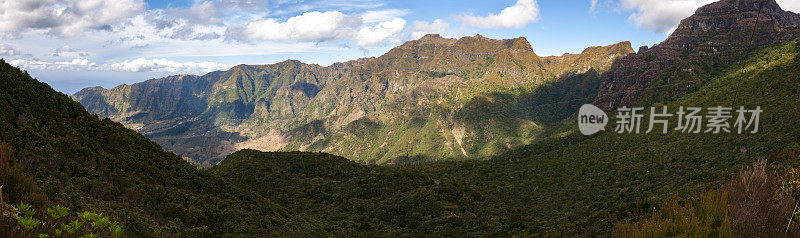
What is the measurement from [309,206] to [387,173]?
28078 mm

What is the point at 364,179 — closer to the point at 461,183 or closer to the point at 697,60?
the point at 461,183

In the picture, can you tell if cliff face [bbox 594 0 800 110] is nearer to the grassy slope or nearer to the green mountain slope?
the grassy slope

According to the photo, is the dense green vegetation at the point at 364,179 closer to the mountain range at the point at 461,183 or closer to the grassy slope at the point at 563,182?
the mountain range at the point at 461,183

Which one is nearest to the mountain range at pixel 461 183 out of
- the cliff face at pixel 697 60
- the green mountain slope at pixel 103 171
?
the green mountain slope at pixel 103 171

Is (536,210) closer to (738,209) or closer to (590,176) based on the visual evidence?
(590,176)

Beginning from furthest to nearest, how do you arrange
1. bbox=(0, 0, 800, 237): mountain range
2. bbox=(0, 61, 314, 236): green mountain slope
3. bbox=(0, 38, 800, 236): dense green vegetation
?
1. bbox=(0, 38, 800, 236): dense green vegetation
2. bbox=(0, 61, 314, 236): green mountain slope
3. bbox=(0, 0, 800, 237): mountain range

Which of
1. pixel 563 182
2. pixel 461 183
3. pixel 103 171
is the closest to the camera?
pixel 103 171

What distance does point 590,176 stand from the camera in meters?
90.6

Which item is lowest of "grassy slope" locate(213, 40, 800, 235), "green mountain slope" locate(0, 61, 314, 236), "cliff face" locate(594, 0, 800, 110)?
"grassy slope" locate(213, 40, 800, 235)

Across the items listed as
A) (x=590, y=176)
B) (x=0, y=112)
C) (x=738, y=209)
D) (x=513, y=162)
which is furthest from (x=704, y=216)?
(x=513, y=162)

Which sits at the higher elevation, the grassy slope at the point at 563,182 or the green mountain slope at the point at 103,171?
the green mountain slope at the point at 103,171

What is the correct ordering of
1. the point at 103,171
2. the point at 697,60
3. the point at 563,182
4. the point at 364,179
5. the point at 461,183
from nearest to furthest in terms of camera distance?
the point at 103,171 < the point at 364,179 < the point at 461,183 < the point at 563,182 < the point at 697,60

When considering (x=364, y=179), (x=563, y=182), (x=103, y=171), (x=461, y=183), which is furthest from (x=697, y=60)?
(x=103, y=171)

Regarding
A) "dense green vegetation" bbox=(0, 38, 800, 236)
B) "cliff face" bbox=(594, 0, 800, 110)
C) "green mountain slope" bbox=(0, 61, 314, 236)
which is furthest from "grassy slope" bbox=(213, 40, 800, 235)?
"cliff face" bbox=(594, 0, 800, 110)
